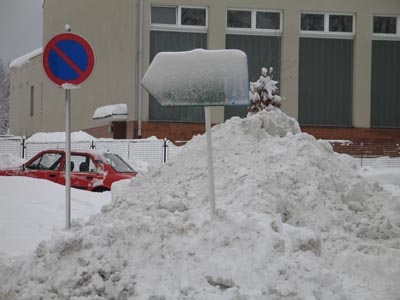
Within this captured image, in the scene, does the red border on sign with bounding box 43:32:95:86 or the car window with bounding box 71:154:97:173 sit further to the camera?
the car window with bounding box 71:154:97:173

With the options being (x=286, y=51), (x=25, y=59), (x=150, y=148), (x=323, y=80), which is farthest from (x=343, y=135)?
(x=25, y=59)

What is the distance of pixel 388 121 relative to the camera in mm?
30781

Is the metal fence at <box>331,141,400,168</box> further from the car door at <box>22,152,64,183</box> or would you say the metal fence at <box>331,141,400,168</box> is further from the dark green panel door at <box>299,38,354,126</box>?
the car door at <box>22,152,64,183</box>

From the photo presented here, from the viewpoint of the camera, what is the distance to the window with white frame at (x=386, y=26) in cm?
3053

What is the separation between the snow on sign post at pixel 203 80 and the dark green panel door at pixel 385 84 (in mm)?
25035

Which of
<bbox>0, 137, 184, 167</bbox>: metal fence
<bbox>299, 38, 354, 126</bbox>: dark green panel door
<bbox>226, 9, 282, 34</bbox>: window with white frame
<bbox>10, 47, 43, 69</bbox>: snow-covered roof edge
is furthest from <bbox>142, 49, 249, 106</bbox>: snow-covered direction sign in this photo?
<bbox>10, 47, 43, 69</bbox>: snow-covered roof edge

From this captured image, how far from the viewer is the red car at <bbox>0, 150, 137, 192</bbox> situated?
48.9ft

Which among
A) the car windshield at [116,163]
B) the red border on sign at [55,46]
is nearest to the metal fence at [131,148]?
the car windshield at [116,163]

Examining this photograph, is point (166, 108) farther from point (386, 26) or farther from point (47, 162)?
point (47, 162)

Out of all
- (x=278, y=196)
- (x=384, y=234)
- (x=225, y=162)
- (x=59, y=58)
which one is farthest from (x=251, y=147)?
(x=59, y=58)

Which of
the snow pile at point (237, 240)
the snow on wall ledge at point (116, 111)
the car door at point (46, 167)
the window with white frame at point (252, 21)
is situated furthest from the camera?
the window with white frame at point (252, 21)

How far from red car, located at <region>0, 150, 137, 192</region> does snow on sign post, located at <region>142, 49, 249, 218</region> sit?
8.22 meters

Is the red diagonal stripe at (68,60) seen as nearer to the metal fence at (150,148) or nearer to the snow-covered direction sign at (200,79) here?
the snow-covered direction sign at (200,79)

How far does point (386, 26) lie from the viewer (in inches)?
1208
